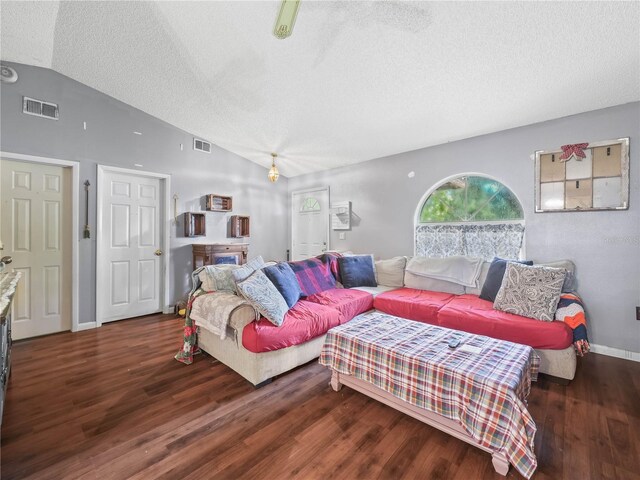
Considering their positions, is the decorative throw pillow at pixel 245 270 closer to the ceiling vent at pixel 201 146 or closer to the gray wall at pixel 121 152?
the gray wall at pixel 121 152

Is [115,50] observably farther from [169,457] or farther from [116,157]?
[169,457]

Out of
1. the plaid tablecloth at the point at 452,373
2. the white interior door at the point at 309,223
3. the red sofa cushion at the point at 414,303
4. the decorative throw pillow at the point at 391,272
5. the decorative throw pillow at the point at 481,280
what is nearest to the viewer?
the plaid tablecloth at the point at 452,373

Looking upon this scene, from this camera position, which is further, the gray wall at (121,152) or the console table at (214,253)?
the console table at (214,253)

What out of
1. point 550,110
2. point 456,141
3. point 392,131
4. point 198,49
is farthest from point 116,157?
point 550,110

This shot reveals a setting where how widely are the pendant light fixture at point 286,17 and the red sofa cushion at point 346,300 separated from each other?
2204 millimetres

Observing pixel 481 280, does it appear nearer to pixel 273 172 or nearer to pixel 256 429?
pixel 256 429

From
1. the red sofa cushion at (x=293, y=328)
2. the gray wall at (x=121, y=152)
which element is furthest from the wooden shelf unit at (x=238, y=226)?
the red sofa cushion at (x=293, y=328)

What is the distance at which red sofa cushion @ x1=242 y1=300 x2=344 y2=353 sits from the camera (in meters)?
2.12

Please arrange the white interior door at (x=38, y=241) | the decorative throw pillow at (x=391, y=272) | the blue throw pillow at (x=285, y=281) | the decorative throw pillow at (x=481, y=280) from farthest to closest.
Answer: the decorative throw pillow at (x=391, y=272)
the decorative throw pillow at (x=481, y=280)
the white interior door at (x=38, y=241)
the blue throw pillow at (x=285, y=281)

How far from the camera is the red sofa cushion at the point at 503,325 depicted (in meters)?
2.19

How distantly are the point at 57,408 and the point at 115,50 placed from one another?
3.12 m

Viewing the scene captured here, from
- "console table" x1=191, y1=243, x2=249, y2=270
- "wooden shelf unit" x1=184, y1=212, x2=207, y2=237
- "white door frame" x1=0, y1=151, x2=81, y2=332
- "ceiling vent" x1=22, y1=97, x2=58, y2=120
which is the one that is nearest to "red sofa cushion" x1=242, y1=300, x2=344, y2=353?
"console table" x1=191, y1=243, x2=249, y2=270

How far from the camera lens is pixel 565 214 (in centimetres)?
296

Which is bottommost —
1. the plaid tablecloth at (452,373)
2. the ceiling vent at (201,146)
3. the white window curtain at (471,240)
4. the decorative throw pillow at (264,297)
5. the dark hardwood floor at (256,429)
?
the dark hardwood floor at (256,429)
